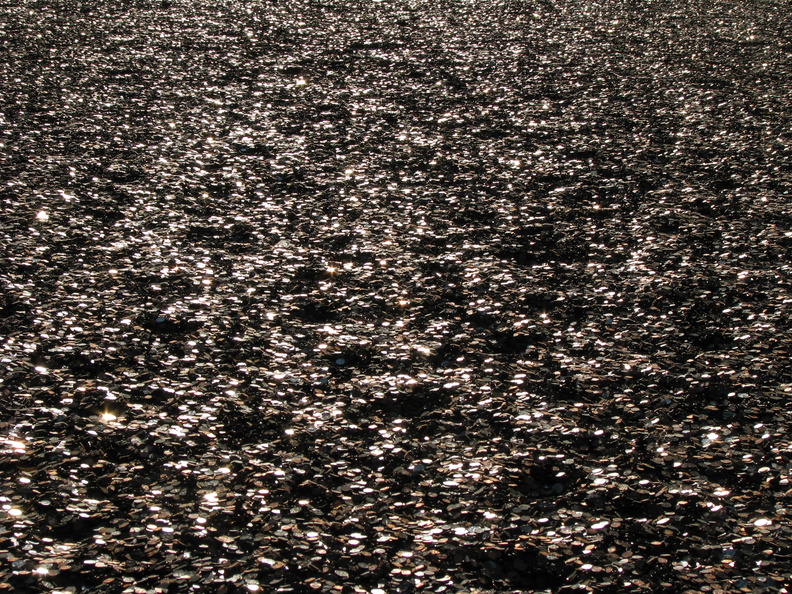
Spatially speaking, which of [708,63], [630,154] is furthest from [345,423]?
[708,63]

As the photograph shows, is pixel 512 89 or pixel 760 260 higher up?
pixel 512 89

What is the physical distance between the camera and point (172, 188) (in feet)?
5.41

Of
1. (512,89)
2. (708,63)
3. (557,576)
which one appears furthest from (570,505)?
(708,63)

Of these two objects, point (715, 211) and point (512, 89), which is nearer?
point (715, 211)

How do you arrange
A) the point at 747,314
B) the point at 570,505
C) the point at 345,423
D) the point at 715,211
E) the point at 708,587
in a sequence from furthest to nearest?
the point at 715,211
the point at 747,314
the point at 345,423
the point at 570,505
the point at 708,587

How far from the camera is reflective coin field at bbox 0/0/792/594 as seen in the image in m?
0.86

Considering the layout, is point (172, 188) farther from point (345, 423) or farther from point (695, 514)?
point (695, 514)

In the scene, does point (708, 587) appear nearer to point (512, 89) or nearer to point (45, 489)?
point (45, 489)

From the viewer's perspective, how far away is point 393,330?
1.22 m

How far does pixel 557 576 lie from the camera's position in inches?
32.2

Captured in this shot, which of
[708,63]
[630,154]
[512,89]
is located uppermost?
[708,63]

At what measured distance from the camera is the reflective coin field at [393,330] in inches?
33.7

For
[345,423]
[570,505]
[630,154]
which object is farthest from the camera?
[630,154]

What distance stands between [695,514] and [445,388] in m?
0.41
